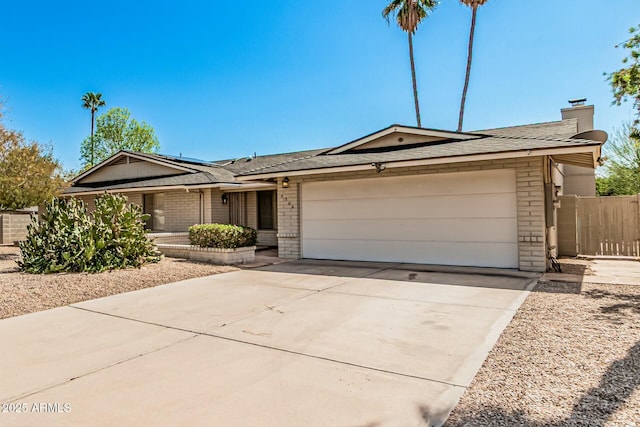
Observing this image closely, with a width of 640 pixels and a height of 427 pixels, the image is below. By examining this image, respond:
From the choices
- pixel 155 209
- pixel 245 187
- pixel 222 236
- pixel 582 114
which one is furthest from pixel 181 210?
pixel 582 114

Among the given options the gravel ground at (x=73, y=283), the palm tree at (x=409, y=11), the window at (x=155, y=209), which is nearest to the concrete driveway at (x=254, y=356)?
the gravel ground at (x=73, y=283)

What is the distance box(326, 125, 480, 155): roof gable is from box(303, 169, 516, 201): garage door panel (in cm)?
135

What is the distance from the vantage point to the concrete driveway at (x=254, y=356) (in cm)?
284

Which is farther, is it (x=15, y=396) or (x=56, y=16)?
(x=56, y=16)

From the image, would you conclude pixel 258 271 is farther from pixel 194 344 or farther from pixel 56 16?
pixel 56 16

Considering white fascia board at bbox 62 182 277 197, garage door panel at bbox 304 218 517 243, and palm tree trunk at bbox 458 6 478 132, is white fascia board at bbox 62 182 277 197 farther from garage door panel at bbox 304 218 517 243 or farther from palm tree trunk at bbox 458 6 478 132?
palm tree trunk at bbox 458 6 478 132

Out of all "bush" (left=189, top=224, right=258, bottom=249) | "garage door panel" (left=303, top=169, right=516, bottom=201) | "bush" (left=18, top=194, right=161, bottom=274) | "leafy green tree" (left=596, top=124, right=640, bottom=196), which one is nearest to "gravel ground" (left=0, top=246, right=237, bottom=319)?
"bush" (left=18, top=194, right=161, bottom=274)

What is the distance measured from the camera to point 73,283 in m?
7.65

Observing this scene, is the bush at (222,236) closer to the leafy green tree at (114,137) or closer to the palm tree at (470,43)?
the palm tree at (470,43)

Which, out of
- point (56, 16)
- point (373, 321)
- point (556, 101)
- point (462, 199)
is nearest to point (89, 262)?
point (373, 321)

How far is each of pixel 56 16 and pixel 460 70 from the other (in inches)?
781

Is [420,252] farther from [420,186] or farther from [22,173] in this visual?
[22,173]

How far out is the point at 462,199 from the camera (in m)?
9.69

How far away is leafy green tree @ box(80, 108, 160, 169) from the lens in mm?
37219
